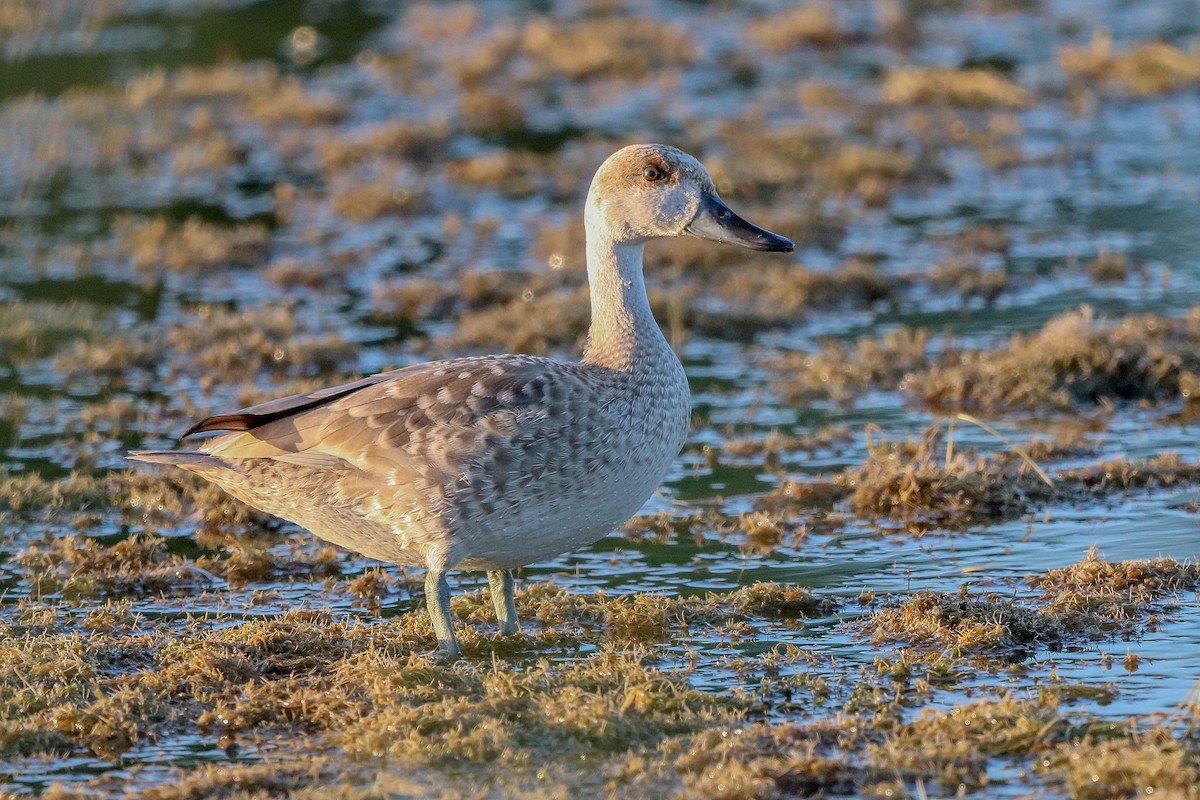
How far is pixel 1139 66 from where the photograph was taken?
19.2m

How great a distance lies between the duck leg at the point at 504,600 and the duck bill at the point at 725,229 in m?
1.71

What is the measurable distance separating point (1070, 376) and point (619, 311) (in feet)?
14.3

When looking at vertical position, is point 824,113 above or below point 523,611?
above

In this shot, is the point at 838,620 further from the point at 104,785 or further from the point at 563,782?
the point at 104,785

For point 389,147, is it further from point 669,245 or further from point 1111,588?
point 1111,588

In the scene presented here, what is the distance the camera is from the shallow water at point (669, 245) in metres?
7.95

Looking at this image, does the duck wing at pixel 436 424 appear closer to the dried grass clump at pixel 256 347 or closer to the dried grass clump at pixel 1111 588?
the dried grass clump at pixel 1111 588

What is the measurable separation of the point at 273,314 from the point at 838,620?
21.1ft

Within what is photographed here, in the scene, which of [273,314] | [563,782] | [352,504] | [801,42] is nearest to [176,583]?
[352,504]

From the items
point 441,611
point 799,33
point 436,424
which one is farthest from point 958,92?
point 441,611

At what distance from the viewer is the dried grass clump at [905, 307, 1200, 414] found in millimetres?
10688

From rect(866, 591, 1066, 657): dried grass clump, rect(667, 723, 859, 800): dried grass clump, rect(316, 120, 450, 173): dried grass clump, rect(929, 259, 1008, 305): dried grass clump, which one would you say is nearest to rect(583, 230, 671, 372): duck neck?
rect(866, 591, 1066, 657): dried grass clump

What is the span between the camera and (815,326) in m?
12.8

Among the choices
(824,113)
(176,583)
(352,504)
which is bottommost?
(176,583)
